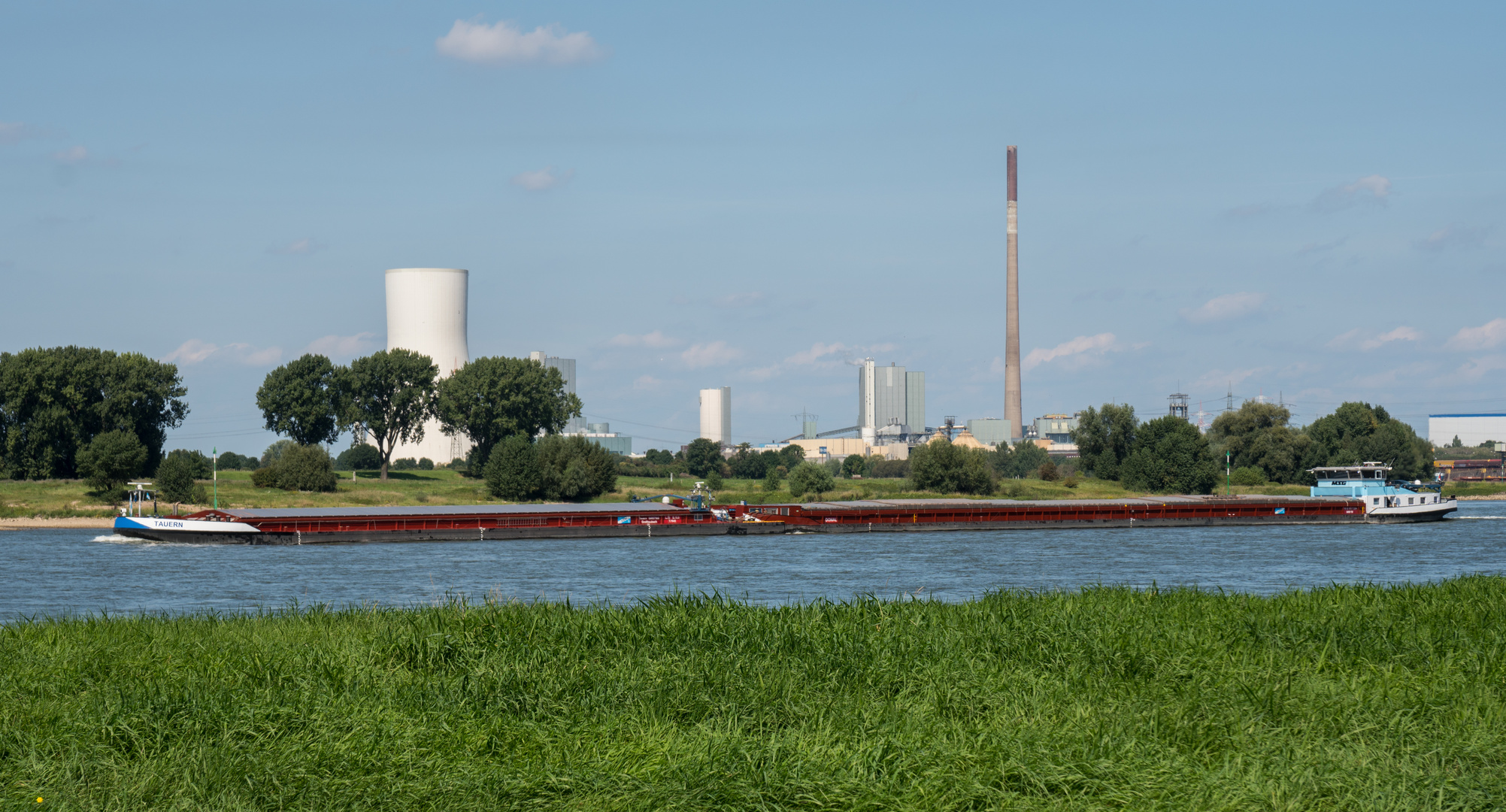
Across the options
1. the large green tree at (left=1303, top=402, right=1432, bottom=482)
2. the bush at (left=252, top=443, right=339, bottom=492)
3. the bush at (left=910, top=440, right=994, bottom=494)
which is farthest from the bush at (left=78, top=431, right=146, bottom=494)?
the large green tree at (left=1303, top=402, right=1432, bottom=482)

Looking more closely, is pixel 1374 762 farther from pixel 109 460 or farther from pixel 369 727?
pixel 109 460

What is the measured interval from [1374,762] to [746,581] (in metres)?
27.0

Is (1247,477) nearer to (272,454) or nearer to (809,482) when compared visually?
(809,482)

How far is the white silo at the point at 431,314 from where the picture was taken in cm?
11012

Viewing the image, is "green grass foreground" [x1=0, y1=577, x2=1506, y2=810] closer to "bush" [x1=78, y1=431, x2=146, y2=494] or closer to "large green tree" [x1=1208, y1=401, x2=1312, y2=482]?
"bush" [x1=78, y1=431, x2=146, y2=494]

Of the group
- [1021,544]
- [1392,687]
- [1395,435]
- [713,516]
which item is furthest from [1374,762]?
[1395,435]

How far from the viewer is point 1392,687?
954cm

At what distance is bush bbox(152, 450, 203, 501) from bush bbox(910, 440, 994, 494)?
53.3 m

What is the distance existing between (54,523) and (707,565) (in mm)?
45954

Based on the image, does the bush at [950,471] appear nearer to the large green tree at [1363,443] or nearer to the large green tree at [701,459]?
the large green tree at [1363,443]

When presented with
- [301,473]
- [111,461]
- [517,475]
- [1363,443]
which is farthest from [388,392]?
[1363,443]

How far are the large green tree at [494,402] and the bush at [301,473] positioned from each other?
60.6 feet

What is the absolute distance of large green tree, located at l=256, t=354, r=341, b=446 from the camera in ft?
348

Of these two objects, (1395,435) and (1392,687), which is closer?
(1392,687)
